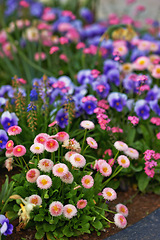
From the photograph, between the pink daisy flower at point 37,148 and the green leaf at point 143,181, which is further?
the green leaf at point 143,181

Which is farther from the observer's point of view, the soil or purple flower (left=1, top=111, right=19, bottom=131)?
purple flower (left=1, top=111, right=19, bottom=131)

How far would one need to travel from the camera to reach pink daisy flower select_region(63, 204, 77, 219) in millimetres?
1650

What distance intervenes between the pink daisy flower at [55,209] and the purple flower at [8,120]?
722mm

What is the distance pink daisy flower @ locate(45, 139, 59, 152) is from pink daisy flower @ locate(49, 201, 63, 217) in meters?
0.28

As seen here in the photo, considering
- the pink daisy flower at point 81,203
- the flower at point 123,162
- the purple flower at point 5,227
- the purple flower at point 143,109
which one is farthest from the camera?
the purple flower at point 143,109

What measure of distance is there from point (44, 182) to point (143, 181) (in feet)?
2.75

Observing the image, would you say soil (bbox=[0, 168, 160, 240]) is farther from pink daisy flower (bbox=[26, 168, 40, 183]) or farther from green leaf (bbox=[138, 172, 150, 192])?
pink daisy flower (bbox=[26, 168, 40, 183])

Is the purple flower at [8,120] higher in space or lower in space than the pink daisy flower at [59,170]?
higher

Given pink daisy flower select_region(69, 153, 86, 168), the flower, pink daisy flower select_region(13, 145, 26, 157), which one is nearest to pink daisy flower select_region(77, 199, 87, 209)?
pink daisy flower select_region(69, 153, 86, 168)

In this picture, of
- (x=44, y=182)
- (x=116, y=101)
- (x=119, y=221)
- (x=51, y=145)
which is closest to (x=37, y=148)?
(x=51, y=145)

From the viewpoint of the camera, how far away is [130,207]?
82.5 inches

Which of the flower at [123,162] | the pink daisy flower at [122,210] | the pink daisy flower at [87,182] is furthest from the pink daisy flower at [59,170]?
the pink daisy flower at [122,210]

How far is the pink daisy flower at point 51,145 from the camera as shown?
5.50ft

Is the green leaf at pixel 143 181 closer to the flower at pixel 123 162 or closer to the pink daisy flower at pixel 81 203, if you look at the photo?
the flower at pixel 123 162
